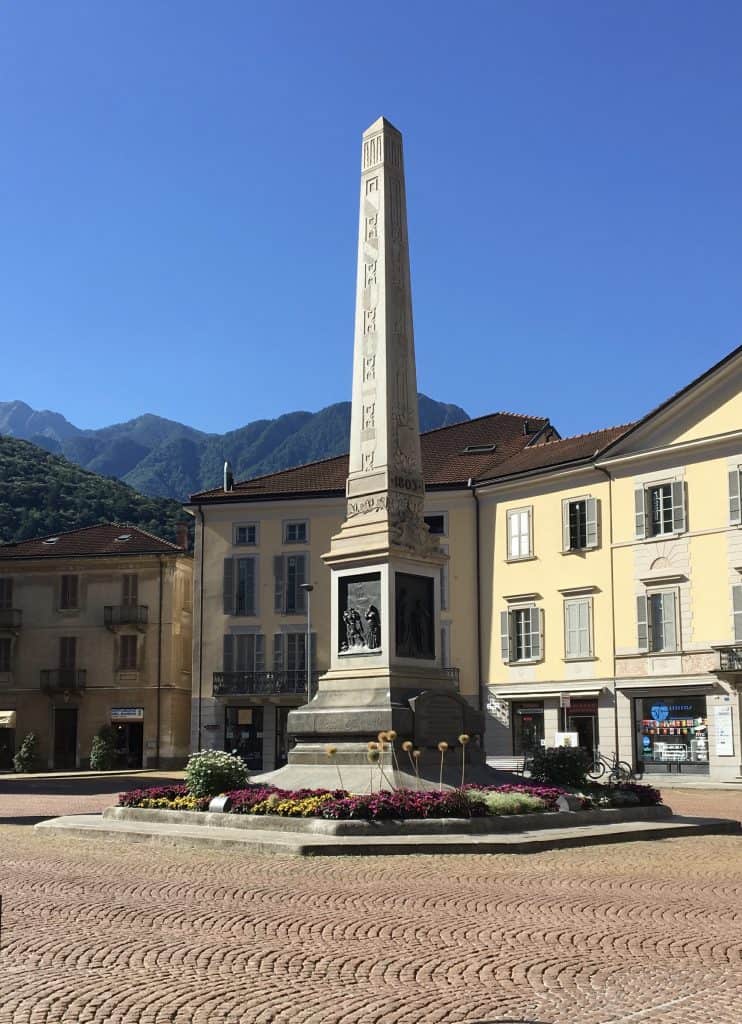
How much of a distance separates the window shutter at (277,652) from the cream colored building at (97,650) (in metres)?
5.79

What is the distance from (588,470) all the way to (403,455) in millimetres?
19566

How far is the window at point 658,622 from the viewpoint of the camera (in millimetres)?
34844

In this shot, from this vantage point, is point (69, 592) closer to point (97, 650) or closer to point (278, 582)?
point (97, 650)

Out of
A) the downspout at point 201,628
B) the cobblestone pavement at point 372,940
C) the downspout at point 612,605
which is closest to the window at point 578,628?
the downspout at point 612,605

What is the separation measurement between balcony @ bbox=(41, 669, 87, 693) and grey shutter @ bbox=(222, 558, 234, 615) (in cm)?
748

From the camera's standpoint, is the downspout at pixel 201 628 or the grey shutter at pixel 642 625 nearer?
the grey shutter at pixel 642 625

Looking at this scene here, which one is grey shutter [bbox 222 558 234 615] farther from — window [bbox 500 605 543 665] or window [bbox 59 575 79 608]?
window [bbox 500 605 543 665]

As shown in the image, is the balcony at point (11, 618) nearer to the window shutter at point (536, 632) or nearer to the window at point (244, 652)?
the window at point (244, 652)

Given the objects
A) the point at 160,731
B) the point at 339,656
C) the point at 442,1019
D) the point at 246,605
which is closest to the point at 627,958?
the point at 442,1019

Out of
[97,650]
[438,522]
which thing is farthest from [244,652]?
[438,522]

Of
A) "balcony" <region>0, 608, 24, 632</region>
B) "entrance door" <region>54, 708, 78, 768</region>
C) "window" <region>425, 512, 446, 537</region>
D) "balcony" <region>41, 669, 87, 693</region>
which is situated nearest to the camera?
"window" <region>425, 512, 446, 537</region>

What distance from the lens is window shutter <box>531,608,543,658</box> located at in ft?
126

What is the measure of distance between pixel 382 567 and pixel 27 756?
101 ft

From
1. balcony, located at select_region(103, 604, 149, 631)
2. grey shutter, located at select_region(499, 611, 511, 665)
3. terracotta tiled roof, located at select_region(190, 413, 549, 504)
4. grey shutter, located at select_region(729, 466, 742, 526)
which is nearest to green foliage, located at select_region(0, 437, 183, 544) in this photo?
balcony, located at select_region(103, 604, 149, 631)
